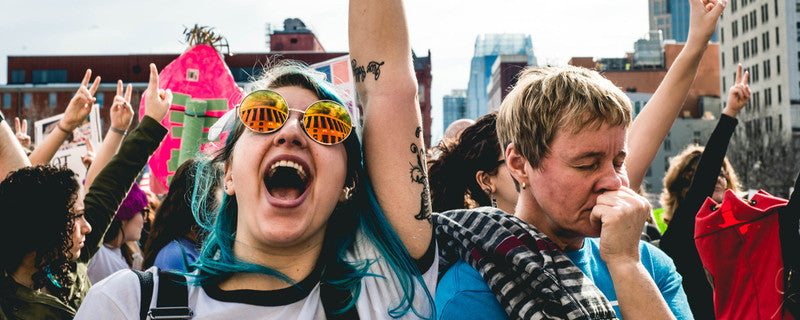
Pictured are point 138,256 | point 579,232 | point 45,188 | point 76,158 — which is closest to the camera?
point 579,232

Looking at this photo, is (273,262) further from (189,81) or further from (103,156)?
(189,81)

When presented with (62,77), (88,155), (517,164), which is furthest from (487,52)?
(517,164)

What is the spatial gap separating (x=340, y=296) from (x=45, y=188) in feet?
5.39

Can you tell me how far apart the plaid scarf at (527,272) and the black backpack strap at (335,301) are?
1.22ft

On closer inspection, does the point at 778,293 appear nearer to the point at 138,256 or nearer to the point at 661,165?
the point at 138,256

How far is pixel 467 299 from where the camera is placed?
1880 mm

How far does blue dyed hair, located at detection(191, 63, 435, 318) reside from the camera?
191 centimetres

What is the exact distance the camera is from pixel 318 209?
1.93m

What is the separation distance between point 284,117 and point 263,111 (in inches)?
2.4

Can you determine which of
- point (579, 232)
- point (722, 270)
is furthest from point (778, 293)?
point (579, 232)

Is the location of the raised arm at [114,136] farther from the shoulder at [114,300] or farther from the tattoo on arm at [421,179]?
the tattoo on arm at [421,179]

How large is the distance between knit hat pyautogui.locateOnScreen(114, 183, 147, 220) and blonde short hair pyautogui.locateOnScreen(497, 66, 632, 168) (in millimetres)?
3965

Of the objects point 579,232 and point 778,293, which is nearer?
point 579,232

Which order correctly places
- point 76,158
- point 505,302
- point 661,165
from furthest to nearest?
point 661,165, point 76,158, point 505,302
